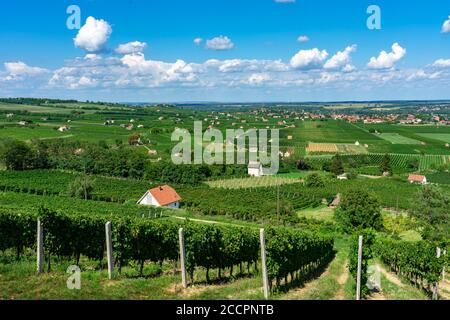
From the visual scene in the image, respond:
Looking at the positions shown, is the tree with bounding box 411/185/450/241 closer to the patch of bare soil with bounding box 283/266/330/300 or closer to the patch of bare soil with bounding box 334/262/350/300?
the patch of bare soil with bounding box 334/262/350/300

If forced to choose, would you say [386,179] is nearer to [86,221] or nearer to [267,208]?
[267,208]

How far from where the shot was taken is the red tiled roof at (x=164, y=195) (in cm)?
4732

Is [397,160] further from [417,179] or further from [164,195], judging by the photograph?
[164,195]

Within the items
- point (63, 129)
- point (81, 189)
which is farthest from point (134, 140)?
point (81, 189)

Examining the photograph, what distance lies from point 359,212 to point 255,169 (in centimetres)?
4537

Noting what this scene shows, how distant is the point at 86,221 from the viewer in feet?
39.4

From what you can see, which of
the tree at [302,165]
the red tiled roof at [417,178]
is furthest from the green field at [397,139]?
the red tiled roof at [417,178]

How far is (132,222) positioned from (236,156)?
77846 mm

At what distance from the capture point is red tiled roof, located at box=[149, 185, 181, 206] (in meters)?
47.3

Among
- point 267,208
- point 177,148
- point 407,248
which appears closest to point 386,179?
point 267,208

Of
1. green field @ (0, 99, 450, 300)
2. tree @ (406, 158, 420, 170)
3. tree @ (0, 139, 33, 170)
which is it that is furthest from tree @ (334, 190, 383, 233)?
tree @ (406, 158, 420, 170)

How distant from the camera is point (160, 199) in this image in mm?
47344

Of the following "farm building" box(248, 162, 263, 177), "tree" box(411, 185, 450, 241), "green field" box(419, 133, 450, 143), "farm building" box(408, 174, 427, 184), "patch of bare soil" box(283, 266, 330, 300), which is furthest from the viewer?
"green field" box(419, 133, 450, 143)

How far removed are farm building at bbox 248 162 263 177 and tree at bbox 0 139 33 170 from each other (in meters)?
41.1
